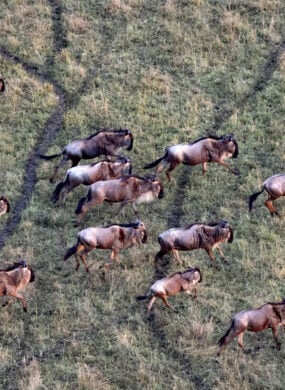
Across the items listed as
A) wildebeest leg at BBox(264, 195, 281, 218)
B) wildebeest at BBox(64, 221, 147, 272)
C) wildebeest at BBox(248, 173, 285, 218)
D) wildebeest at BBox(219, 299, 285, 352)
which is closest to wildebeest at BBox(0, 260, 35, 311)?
wildebeest at BBox(64, 221, 147, 272)

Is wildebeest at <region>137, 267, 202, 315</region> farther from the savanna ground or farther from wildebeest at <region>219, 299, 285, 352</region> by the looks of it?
wildebeest at <region>219, 299, 285, 352</region>

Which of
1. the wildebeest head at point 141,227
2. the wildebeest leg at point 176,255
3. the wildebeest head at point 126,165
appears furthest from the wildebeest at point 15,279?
the wildebeest head at point 126,165

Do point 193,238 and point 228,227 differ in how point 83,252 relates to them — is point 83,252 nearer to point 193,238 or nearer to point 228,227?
point 193,238

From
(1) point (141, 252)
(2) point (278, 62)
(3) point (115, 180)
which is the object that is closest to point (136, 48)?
(2) point (278, 62)

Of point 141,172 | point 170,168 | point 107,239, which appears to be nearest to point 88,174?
point 141,172

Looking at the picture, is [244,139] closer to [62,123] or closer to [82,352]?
[62,123]

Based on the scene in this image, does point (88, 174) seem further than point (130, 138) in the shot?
No
